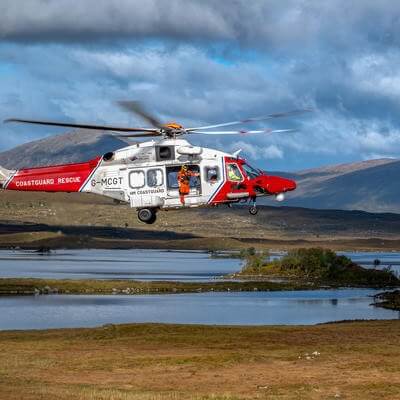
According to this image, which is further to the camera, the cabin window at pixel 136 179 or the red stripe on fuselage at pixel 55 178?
the red stripe on fuselage at pixel 55 178

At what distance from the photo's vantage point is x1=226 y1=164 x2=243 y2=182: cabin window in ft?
143

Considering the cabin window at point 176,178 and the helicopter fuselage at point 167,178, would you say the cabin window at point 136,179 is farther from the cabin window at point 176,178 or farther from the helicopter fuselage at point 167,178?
the cabin window at point 176,178

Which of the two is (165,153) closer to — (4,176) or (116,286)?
(4,176)

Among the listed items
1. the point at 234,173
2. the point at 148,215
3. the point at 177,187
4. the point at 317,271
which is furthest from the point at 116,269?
the point at 148,215

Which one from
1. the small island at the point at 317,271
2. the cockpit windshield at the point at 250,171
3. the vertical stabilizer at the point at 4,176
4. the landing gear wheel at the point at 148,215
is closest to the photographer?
the landing gear wheel at the point at 148,215

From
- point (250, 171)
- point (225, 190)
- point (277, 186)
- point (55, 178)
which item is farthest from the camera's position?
point (55, 178)

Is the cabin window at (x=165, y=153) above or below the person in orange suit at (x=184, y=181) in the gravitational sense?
above

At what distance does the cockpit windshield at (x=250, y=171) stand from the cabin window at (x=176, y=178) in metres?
2.16

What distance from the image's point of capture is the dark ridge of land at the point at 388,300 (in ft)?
305

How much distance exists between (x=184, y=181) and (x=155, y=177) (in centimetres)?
110

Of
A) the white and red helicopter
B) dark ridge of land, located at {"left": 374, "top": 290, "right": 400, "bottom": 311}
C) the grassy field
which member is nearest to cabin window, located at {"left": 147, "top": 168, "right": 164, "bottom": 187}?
the white and red helicopter

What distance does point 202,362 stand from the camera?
5009 cm

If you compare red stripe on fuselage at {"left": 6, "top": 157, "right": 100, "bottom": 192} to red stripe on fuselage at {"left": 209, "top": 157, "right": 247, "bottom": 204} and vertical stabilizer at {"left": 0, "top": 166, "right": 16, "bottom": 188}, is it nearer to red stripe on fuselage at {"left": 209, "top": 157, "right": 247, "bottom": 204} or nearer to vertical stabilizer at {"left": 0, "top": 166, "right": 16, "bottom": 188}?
vertical stabilizer at {"left": 0, "top": 166, "right": 16, "bottom": 188}

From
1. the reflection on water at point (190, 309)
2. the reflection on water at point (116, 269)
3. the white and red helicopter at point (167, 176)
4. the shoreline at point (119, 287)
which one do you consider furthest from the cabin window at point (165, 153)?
the reflection on water at point (116, 269)
